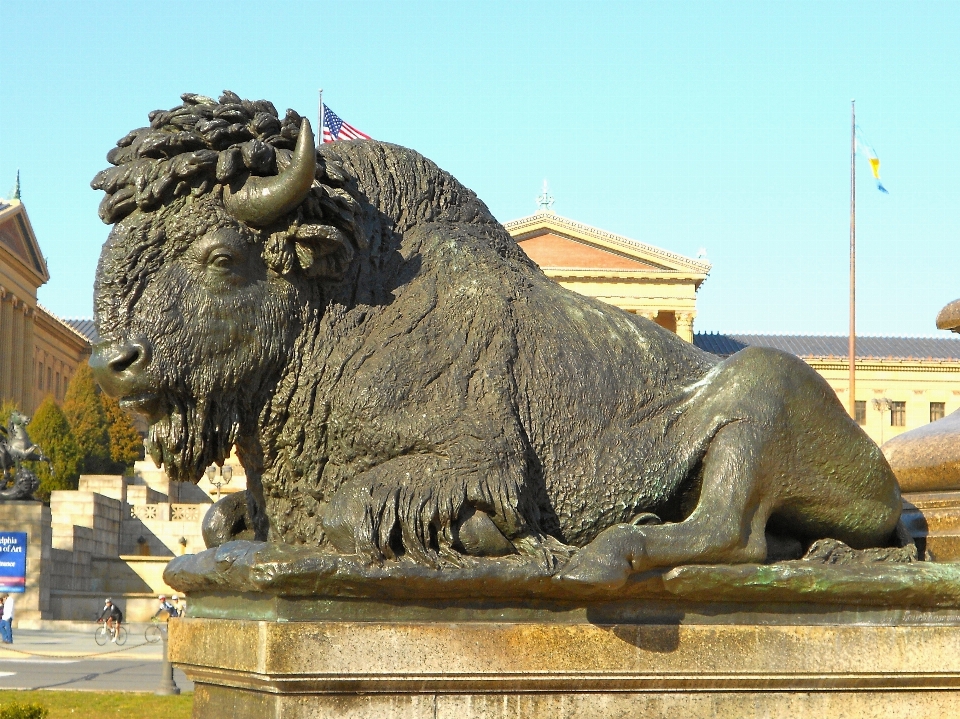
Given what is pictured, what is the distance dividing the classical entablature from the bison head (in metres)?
54.2

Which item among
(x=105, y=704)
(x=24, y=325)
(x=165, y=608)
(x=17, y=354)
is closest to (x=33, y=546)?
(x=165, y=608)

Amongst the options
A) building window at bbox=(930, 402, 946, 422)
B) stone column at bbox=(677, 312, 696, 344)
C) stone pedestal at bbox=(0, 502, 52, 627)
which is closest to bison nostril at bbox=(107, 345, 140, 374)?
stone pedestal at bbox=(0, 502, 52, 627)

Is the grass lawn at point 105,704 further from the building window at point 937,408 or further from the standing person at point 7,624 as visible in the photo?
the building window at point 937,408

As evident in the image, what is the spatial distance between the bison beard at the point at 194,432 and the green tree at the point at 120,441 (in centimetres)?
4523

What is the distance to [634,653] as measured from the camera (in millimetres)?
2955

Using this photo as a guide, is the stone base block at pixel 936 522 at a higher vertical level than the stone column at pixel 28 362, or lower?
lower

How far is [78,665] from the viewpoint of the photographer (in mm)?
16547

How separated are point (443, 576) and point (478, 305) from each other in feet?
2.42

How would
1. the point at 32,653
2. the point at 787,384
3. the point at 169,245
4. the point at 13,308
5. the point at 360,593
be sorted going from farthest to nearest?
the point at 13,308 → the point at 32,653 → the point at 787,384 → the point at 169,245 → the point at 360,593

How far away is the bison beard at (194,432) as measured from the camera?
3.12 m

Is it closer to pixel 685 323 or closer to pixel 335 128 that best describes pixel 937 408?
pixel 685 323

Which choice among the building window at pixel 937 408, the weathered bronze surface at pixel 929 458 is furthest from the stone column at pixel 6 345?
the weathered bronze surface at pixel 929 458

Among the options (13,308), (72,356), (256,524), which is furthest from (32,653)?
(72,356)

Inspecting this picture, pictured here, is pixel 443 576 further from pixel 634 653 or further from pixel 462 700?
pixel 634 653
